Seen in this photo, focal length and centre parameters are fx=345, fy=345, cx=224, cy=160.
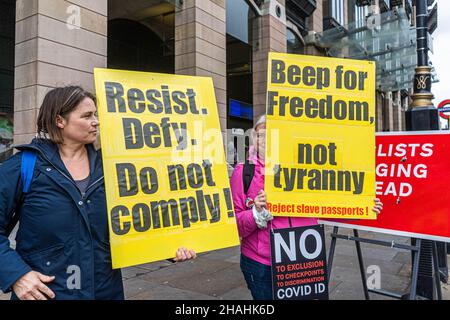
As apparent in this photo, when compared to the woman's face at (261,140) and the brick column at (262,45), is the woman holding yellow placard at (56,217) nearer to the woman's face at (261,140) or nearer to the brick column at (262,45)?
the woman's face at (261,140)

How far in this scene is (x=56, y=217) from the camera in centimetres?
180

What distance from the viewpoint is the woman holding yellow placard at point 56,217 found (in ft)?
5.73

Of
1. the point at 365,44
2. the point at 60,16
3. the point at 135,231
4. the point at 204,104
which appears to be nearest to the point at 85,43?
the point at 60,16

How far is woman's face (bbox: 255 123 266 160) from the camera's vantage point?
9.11 ft

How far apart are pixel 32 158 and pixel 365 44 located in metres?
A: 19.0

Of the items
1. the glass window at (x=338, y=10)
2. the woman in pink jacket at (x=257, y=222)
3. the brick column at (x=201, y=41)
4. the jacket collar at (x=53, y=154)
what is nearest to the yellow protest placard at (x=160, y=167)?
the jacket collar at (x=53, y=154)

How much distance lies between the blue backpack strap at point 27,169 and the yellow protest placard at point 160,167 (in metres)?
0.38

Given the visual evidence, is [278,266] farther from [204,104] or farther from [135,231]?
[204,104]

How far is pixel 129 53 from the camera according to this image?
45.9 feet

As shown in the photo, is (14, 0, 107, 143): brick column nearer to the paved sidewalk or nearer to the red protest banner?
the paved sidewalk

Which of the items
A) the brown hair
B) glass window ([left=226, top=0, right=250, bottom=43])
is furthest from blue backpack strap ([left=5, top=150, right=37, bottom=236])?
glass window ([left=226, top=0, right=250, bottom=43])

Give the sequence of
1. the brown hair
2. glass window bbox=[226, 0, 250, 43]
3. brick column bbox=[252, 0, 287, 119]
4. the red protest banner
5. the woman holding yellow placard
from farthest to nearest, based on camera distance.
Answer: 1. brick column bbox=[252, 0, 287, 119]
2. glass window bbox=[226, 0, 250, 43]
3. the red protest banner
4. the brown hair
5. the woman holding yellow placard

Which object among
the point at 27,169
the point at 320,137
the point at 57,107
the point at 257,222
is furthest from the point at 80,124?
the point at 320,137

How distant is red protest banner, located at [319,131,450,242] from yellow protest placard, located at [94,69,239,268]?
2021 mm
